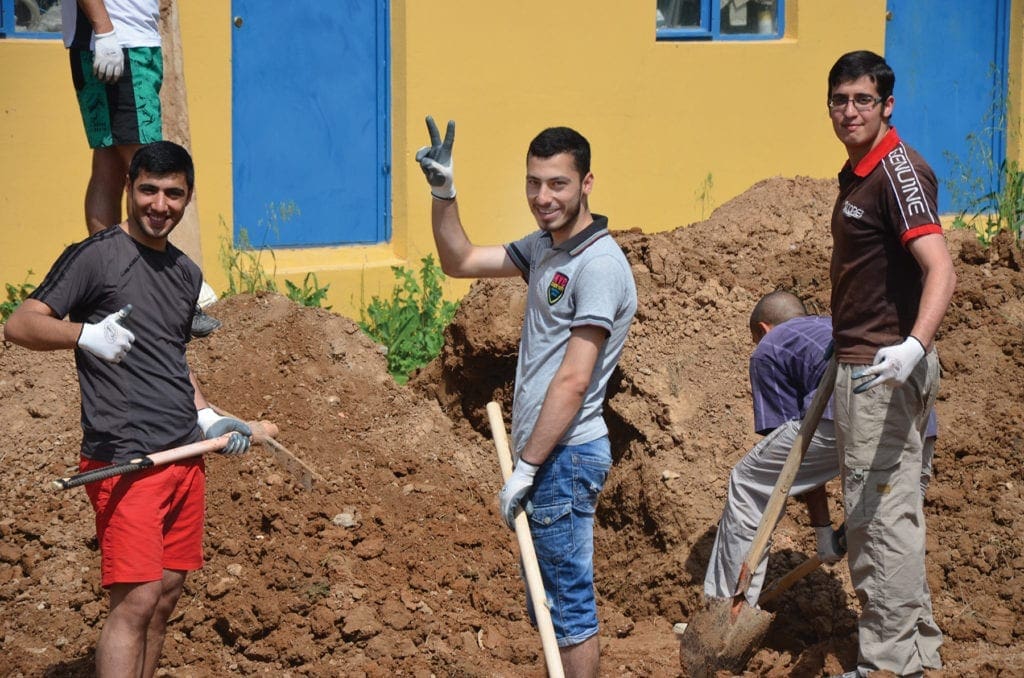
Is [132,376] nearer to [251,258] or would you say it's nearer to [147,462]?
[147,462]

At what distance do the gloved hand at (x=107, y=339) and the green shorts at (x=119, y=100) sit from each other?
2107mm

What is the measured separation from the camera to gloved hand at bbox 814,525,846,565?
205 inches

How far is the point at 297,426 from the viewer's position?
20.4ft

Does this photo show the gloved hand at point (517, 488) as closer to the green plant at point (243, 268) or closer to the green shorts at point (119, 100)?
the green shorts at point (119, 100)

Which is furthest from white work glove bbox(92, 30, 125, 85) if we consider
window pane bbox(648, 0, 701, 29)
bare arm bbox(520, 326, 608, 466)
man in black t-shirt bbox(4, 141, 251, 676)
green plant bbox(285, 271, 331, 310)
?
window pane bbox(648, 0, 701, 29)

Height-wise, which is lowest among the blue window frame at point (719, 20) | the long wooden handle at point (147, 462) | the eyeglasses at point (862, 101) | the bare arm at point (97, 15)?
the long wooden handle at point (147, 462)

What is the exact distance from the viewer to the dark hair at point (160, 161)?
4133 millimetres

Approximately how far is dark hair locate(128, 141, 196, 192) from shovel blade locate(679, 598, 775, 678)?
2.51m

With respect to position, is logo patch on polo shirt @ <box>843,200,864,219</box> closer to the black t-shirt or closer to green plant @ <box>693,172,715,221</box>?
the black t-shirt

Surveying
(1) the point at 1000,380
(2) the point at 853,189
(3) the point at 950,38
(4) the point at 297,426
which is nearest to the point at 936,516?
(1) the point at 1000,380

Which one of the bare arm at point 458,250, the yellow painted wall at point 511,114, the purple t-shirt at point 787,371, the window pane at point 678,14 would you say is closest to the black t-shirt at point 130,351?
the bare arm at point 458,250

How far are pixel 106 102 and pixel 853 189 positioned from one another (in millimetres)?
3247

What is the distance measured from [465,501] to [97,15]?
2700mm

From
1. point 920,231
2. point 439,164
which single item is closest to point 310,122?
point 439,164
